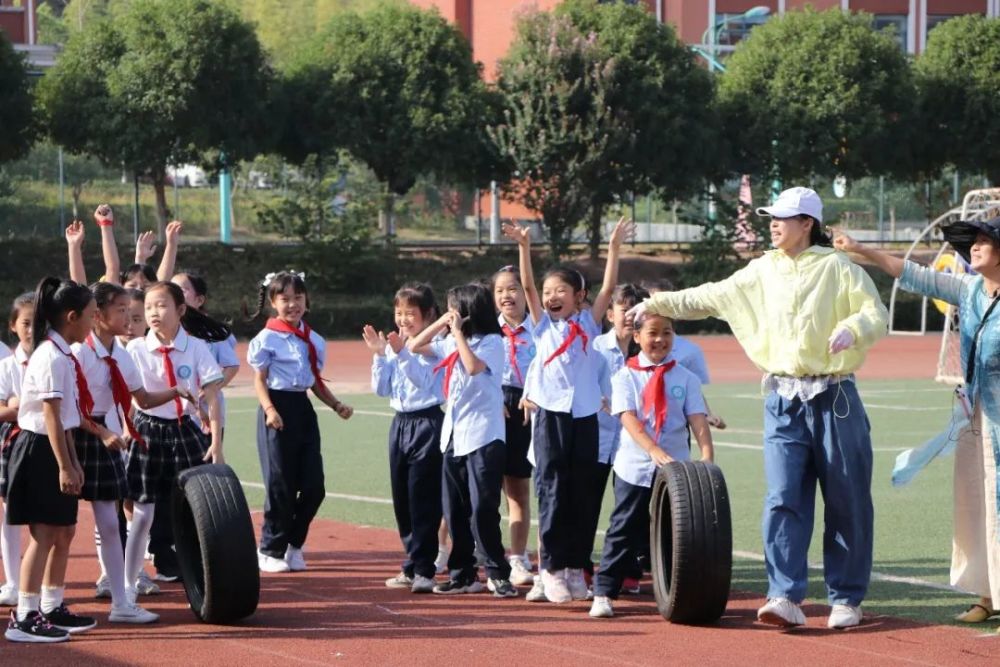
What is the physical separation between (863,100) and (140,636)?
29474 mm

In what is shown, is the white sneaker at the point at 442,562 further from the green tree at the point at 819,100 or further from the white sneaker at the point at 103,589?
the green tree at the point at 819,100

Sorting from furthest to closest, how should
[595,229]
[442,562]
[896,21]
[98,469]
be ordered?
[896,21] → [595,229] → [442,562] → [98,469]

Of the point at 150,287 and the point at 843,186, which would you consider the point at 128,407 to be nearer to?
the point at 150,287

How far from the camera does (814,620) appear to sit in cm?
750

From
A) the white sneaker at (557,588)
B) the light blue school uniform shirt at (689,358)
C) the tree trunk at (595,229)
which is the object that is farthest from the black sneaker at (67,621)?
the tree trunk at (595,229)

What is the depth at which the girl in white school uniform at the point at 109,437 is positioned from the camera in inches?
291

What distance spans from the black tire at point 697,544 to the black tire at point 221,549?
197 cm

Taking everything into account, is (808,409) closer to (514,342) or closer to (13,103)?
(514,342)

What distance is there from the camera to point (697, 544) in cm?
717

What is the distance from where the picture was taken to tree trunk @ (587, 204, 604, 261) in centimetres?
3409

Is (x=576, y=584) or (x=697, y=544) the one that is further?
(x=576, y=584)

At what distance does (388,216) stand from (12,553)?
26231 mm

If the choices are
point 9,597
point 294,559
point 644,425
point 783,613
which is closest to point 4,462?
point 9,597

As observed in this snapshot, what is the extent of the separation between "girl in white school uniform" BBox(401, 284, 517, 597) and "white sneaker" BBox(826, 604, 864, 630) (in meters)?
1.74
